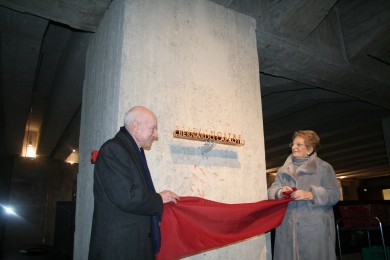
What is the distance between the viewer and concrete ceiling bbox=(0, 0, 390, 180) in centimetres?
399

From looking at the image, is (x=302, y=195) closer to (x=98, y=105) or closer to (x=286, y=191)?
(x=286, y=191)

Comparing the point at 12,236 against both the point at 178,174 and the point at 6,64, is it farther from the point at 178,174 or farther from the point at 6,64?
the point at 178,174

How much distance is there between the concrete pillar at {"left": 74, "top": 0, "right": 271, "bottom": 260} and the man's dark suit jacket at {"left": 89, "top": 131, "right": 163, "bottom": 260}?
0.64 metres

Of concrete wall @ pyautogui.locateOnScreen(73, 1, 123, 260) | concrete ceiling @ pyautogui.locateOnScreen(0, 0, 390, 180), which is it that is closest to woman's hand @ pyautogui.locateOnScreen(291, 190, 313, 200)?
concrete wall @ pyautogui.locateOnScreen(73, 1, 123, 260)

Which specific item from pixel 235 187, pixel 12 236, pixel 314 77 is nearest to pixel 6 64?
pixel 235 187

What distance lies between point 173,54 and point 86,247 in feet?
7.06

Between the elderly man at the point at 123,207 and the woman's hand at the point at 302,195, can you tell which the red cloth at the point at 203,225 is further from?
the woman's hand at the point at 302,195

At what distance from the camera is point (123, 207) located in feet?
6.31

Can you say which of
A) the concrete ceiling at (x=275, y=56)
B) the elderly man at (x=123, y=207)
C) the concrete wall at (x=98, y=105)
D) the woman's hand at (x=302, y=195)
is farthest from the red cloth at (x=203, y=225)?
the concrete ceiling at (x=275, y=56)

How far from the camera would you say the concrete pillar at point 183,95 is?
111 inches

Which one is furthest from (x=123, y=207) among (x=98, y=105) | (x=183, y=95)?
(x=98, y=105)

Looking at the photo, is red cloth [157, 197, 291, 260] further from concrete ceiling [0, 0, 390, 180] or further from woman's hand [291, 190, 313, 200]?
concrete ceiling [0, 0, 390, 180]

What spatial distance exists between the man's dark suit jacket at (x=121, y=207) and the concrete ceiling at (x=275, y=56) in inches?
87.2

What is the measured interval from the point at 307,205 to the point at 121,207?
6.91 ft
